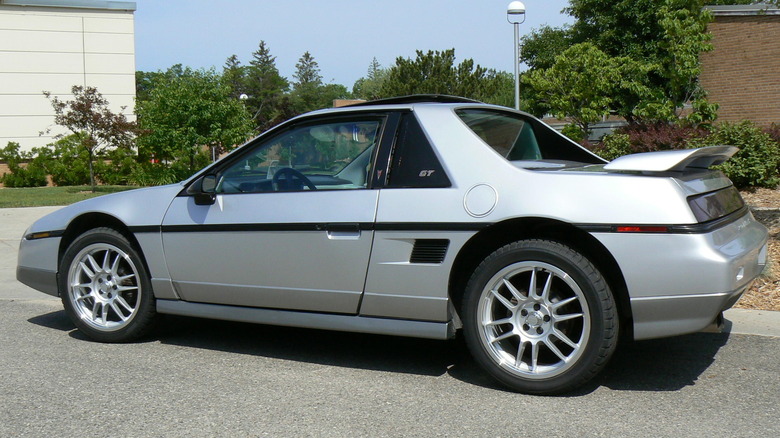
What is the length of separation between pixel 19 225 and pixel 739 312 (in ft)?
38.2

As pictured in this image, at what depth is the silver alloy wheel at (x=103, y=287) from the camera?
5.30 metres

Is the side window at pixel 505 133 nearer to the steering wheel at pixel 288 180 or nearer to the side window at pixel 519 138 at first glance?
the side window at pixel 519 138

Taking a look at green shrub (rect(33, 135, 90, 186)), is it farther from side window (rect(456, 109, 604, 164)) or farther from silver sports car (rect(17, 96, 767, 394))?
side window (rect(456, 109, 604, 164))

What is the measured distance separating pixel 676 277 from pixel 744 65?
25.4m

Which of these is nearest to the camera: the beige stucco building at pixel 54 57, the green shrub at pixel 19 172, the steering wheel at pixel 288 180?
the steering wheel at pixel 288 180

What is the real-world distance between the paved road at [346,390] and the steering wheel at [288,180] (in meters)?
1.10

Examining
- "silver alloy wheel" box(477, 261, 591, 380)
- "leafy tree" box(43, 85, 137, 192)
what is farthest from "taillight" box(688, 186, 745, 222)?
"leafy tree" box(43, 85, 137, 192)

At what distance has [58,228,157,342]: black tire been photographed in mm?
5227

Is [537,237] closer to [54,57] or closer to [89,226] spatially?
[89,226]

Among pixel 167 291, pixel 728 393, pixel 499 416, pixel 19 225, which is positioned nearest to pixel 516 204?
pixel 499 416

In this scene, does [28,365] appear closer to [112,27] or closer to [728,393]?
[728,393]

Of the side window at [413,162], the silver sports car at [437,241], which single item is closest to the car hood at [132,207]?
the silver sports car at [437,241]

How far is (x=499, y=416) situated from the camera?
378cm

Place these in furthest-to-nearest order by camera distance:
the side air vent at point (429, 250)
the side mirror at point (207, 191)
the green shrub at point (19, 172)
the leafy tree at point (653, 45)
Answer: the green shrub at point (19, 172)
the leafy tree at point (653, 45)
the side mirror at point (207, 191)
the side air vent at point (429, 250)
